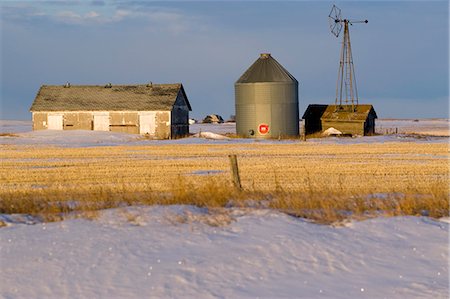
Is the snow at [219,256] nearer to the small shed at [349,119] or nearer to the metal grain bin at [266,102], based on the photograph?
the metal grain bin at [266,102]

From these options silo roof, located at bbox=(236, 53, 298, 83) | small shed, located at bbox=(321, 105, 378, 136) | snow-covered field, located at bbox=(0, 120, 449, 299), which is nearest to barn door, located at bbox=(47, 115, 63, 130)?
silo roof, located at bbox=(236, 53, 298, 83)

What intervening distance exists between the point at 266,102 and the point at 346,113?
322 inches

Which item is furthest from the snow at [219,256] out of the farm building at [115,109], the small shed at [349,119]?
the small shed at [349,119]

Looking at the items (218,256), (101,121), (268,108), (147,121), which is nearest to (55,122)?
(101,121)

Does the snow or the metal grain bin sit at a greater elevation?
the metal grain bin

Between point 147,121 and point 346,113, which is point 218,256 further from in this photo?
point 346,113

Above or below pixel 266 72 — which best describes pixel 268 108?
below

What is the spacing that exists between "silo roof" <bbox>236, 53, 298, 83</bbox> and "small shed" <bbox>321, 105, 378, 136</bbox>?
4.66 meters

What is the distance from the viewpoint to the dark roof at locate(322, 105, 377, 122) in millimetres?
62094

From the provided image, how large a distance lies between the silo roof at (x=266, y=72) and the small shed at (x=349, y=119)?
15.3 feet

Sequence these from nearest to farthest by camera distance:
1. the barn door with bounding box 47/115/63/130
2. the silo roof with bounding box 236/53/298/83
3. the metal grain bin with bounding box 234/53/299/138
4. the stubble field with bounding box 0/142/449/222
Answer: the stubble field with bounding box 0/142/449/222, the metal grain bin with bounding box 234/53/299/138, the silo roof with bounding box 236/53/298/83, the barn door with bounding box 47/115/63/130

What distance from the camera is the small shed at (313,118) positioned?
64.1 metres

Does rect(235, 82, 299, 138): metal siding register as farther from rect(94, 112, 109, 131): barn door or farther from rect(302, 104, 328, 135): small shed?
rect(94, 112, 109, 131): barn door

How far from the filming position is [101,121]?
63.1 m
